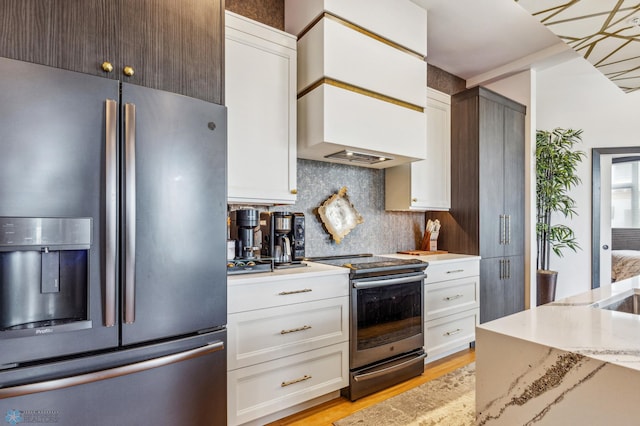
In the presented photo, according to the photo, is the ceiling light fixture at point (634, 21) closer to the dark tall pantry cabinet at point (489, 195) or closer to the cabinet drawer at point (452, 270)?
the dark tall pantry cabinet at point (489, 195)

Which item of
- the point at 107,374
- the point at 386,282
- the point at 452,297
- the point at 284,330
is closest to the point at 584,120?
the point at 452,297

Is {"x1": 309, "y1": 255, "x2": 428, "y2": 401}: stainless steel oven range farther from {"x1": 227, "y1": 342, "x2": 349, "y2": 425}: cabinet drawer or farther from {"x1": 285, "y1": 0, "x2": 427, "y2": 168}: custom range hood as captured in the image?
{"x1": 285, "y1": 0, "x2": 427, "y2": 168}: custom range hood

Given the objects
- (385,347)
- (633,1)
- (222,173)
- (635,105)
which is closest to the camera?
(633,1)

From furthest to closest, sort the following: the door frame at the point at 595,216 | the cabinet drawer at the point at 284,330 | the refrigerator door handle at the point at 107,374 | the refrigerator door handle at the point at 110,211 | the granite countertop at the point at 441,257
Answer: the door frame at the point at 595,216 < the granite countertop at the point at 441,257 < the cabinet drawer at the point at 284,330 < the refrigerator door handle at the point at 110,211 < the refrigerator door handle at the point at 107,374

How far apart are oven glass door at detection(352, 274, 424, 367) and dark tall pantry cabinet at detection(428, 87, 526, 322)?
39.3 inches

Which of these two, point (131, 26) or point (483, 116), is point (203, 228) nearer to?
point (131, 26)

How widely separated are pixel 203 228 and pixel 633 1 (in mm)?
2019

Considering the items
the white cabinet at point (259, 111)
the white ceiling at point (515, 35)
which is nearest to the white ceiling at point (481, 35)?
the white ceiling at point (515, 35)

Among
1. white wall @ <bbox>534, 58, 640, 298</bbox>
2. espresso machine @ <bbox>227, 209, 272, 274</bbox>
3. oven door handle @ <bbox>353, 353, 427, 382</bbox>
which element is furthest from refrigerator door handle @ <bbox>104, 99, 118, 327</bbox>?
white wall @ <bbox>534, 58, 640, 298</bbox>

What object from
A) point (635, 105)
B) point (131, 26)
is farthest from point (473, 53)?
point (131, 26)

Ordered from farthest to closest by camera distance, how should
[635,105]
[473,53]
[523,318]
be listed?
[635,105] < [473,53] < [523,318]

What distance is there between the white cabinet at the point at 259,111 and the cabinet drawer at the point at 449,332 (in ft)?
5.17

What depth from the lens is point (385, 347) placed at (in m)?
2.34

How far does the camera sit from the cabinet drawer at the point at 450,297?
8.83 ft
